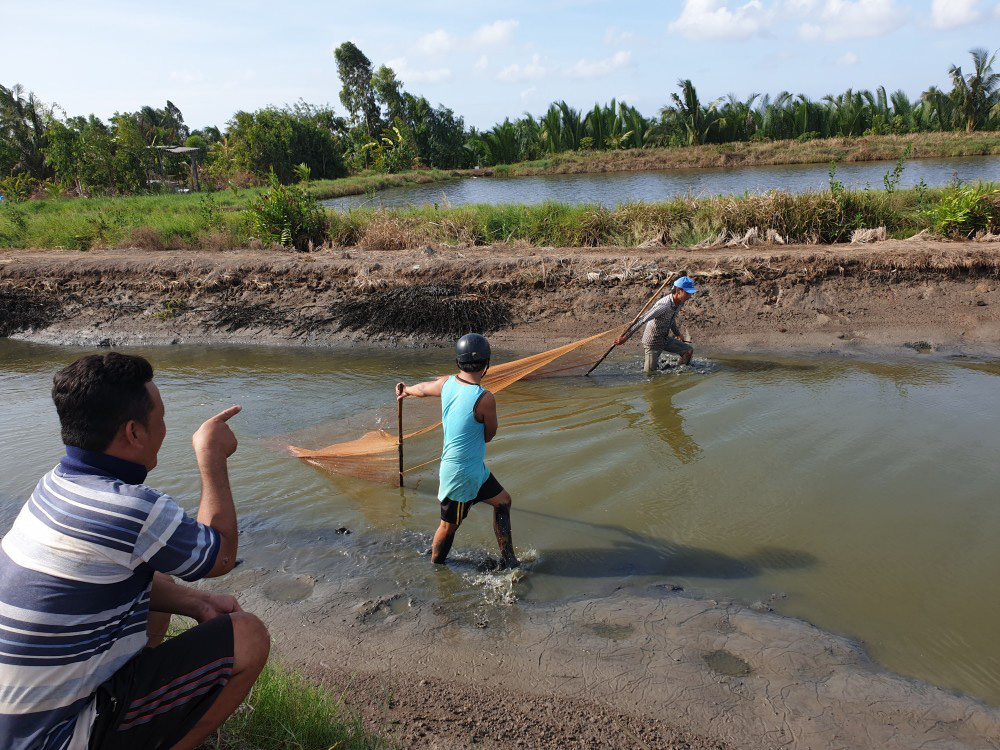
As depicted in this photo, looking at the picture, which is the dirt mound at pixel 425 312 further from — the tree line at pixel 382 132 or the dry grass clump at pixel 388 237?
the tree line at pixel 382 132

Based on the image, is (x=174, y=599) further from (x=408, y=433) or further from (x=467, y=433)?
(x=408, y=433)

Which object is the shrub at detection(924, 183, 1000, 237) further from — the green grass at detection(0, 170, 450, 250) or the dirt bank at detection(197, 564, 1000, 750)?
the green grass at detection(0, 170, 450, 250)

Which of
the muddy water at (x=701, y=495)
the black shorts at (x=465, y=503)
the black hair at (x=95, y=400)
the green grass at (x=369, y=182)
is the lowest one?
the muddy water at (x=701, y=495)

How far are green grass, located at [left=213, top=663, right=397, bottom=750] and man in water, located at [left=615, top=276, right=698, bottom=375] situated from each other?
5.59m

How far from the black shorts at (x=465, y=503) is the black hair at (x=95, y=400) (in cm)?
233

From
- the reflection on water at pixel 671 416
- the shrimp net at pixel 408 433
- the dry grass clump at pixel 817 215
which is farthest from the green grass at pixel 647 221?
the reflection on water at pixel 671 416

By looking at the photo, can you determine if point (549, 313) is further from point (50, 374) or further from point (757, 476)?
point (50, 374)

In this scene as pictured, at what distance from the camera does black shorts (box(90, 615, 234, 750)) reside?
1.87 m

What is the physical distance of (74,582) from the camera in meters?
1.75

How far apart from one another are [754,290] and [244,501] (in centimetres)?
757

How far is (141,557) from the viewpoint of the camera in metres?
1.84

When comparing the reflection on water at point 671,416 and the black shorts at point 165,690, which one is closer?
the black shorts at point 165,690

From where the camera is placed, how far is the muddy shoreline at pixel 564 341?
9.77ft

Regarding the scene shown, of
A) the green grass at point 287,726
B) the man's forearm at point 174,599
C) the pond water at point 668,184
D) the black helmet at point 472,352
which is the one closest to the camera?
the man's forearm at point 174,599
